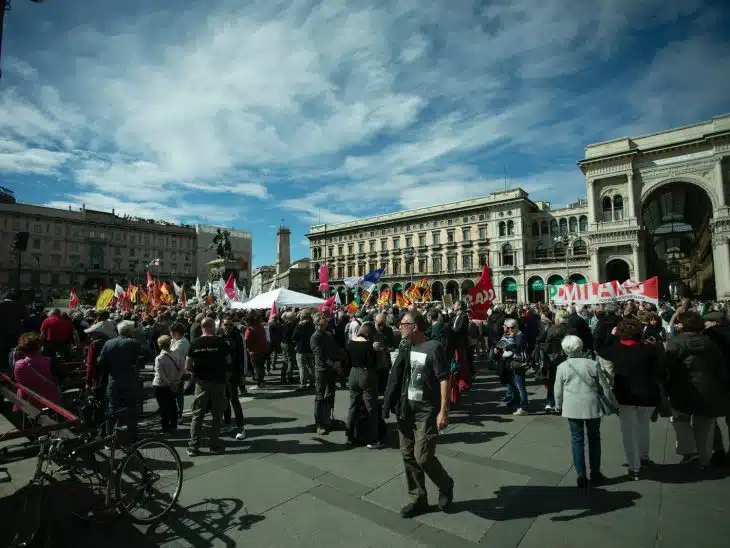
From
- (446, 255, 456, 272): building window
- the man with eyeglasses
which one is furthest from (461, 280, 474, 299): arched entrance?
the man with eyeglasses

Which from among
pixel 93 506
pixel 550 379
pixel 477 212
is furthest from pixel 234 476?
pixel 477 212

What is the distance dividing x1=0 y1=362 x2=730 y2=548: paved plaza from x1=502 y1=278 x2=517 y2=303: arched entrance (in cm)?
5232

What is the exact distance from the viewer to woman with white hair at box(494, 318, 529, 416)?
→ 7285 millimetres

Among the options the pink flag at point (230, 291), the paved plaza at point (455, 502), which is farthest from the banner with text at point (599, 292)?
the pink flag at point (230, 291)

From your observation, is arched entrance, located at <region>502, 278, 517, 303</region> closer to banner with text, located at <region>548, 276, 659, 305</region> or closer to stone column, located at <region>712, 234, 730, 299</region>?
stone column, located at <region>712, 234, 730, 299</region>

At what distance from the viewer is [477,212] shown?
197 ft

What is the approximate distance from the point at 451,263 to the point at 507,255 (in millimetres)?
9043

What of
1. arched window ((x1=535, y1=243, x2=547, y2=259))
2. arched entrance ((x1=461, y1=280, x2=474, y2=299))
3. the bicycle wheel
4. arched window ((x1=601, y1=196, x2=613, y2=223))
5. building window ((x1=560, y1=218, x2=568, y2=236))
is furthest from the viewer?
arched entrance ((x1=461, y1=280, x2=474, y2=299))

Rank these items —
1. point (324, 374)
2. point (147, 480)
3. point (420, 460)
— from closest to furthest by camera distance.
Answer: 1. point (420, 460)
2. point (147, 480)
3. point (324, 374)

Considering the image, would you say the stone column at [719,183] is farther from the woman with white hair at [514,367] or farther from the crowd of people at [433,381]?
the woman with white hair at [514,367]

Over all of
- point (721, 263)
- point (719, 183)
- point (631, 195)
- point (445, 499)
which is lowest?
point (445, 499)

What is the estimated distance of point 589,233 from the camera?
148ft

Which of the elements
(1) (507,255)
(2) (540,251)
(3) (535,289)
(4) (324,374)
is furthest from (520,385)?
(2) (540,251)

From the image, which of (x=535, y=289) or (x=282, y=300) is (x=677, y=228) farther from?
(x=282, y=300)
